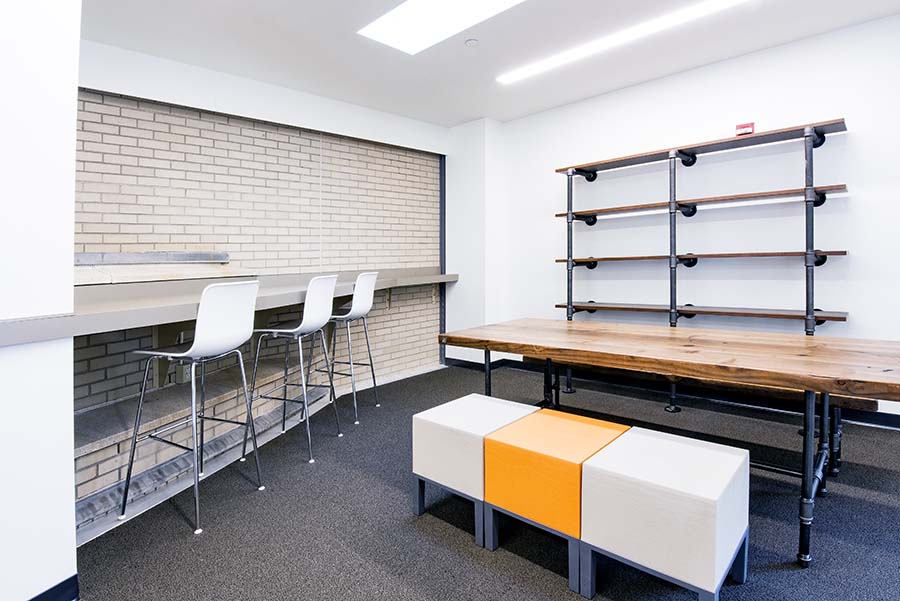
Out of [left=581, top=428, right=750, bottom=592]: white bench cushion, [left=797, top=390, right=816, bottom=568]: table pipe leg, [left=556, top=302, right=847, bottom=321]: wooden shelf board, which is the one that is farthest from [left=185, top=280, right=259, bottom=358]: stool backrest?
[left=556, top=302, right=847, bottom=321]: wooden shelf board

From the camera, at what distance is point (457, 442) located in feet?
7.09

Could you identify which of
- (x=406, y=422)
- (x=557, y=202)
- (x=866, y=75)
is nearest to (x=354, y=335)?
(x=406, y=422)

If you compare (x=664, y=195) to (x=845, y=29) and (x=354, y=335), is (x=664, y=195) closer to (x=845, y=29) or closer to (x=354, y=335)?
(x=845, y=29)

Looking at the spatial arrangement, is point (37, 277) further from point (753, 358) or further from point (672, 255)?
point (672, 255)

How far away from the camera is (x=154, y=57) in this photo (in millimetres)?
3633

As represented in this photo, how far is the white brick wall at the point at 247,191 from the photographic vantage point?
346cm

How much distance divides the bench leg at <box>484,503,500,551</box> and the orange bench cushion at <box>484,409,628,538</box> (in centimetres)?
5

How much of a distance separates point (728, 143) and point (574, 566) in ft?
11.2

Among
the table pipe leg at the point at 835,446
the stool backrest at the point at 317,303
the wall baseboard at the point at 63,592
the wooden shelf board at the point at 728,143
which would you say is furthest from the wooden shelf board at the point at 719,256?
the wall baseboard at the point at 63,592

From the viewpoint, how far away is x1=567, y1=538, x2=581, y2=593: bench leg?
5.91 ft

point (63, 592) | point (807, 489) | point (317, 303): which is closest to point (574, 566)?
point (807, 489)

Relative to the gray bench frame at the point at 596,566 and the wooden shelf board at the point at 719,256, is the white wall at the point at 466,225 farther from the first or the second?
the gray bench frame at the point at 596,566

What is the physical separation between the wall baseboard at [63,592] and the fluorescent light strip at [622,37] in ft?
14.2

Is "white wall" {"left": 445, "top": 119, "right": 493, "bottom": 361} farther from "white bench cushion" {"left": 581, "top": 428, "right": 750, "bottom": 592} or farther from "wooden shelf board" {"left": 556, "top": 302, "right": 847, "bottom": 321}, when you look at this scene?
"white bench cushion" {"left": 581, "top": 428, "right": 750, "bottom": 592}
